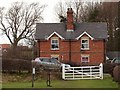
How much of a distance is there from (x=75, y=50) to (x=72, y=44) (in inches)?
35.3

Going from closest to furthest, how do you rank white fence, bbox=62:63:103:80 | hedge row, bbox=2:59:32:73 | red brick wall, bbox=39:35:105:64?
white fence, bbox=62:63:103:80 → hedge row, bbox=2:59:32:73 → red brick wall, bbox=39:35:105:64

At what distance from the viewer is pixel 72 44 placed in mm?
44312

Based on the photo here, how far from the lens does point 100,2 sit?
221 ft

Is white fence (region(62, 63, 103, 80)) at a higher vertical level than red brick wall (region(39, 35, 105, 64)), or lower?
lower

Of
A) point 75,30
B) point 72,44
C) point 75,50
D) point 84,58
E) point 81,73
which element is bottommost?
point 81,73

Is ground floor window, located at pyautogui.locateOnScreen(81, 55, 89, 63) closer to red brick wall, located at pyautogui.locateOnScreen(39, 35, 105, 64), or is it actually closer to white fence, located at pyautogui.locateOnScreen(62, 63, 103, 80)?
red brick wall, located at pyautogui.locateOnScreen(39, 35, 105, 64)

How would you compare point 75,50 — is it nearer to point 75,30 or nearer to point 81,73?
point 75,30

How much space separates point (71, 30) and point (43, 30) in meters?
3.71

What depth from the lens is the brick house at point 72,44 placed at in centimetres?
4369

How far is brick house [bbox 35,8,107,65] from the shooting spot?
4369cm

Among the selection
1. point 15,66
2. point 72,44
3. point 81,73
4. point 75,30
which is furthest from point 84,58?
point 15,66

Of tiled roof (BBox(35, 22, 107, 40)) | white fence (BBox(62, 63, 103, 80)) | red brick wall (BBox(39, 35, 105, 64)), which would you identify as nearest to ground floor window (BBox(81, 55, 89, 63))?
red brick wall (BBox(39, 35, 105, 64))

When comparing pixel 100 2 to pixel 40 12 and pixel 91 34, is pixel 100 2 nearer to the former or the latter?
pixel 40 12

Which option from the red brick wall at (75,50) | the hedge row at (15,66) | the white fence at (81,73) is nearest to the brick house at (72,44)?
the red brick wall at (75,50)
